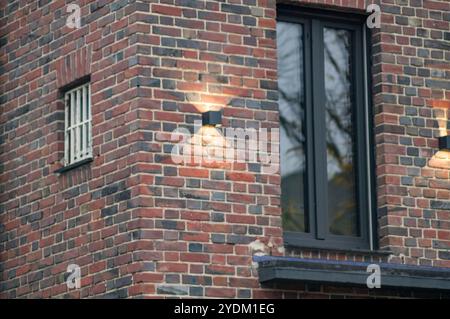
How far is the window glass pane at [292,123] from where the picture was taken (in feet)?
55.6

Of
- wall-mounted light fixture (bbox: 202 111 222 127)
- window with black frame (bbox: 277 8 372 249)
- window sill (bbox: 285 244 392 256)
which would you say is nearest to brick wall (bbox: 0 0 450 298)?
window sill (bbox: 285 244 392 256)

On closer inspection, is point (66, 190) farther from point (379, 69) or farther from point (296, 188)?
point (379, 69)

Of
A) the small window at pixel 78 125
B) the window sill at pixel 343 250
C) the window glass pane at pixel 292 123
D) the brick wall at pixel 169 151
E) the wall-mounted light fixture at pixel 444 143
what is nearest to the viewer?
the brick wall at pixel 169 151

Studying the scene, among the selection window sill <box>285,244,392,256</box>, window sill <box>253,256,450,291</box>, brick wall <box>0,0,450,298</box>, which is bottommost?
window sill <box>253,256,450,291</box>

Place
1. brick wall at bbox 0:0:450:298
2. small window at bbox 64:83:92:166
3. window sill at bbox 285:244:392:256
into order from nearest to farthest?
brick wall at bbox 0:0:450:298
window sill at bbox 285:244:392:256
small window at bbox 64:83:92:166

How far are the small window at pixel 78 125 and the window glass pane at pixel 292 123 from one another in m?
1.98

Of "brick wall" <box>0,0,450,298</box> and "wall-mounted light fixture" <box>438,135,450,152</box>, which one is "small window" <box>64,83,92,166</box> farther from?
"wall-mounted light fixture" <box>438,135,450,152</box>

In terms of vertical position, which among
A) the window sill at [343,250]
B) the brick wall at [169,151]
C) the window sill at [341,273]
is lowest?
the window sill at [341,273]

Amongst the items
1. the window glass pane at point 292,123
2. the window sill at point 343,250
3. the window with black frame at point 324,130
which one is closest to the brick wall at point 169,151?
the window sill at point 343,250

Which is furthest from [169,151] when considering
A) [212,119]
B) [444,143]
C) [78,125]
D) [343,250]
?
[444,143]

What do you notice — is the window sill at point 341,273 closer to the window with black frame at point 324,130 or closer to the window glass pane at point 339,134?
the window with black frame at point 324,130

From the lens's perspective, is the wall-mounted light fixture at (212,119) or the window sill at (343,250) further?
the window sill at (343,250)

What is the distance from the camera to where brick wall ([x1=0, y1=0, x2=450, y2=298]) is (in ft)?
52.4

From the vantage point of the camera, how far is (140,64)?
53.0 ft
